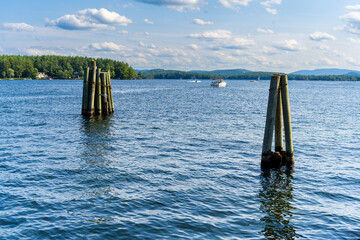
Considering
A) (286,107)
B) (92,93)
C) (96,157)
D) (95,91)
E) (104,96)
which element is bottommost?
(96,157)

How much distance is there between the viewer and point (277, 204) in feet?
42.6

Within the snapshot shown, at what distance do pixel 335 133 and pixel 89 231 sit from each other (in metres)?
25.8

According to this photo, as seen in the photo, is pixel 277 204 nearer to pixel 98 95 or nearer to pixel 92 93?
pixel 92 93

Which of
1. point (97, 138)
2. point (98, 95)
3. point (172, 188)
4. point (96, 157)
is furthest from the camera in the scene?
point (98, 95)

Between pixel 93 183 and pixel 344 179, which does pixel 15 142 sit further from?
pixel 344 179

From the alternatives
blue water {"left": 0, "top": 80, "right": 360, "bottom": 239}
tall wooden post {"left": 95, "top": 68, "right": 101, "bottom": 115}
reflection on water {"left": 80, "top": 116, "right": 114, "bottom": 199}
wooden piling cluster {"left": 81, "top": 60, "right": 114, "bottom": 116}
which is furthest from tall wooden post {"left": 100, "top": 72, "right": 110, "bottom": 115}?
blue water {"left": 0, "top": 80, "right": 360, "bottom": 239}

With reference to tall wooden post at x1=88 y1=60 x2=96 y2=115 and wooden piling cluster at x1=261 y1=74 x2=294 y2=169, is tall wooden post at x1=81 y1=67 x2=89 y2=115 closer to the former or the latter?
tall wooden post at x1=88 y1=60 x2=96 y2=115

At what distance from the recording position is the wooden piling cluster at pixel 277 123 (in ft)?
53.9

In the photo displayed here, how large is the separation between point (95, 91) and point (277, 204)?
27126 mm

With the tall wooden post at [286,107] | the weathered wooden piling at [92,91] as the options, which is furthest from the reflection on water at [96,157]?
the tall wooden post at [286,107]

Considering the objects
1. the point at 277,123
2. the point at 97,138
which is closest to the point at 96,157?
the point at 97,138

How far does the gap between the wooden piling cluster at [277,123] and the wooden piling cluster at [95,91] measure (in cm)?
2291

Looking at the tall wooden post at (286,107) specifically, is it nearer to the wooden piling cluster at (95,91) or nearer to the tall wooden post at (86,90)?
the wooden piling cluster at (95,91)

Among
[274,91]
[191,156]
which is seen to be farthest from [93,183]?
[274,91]
